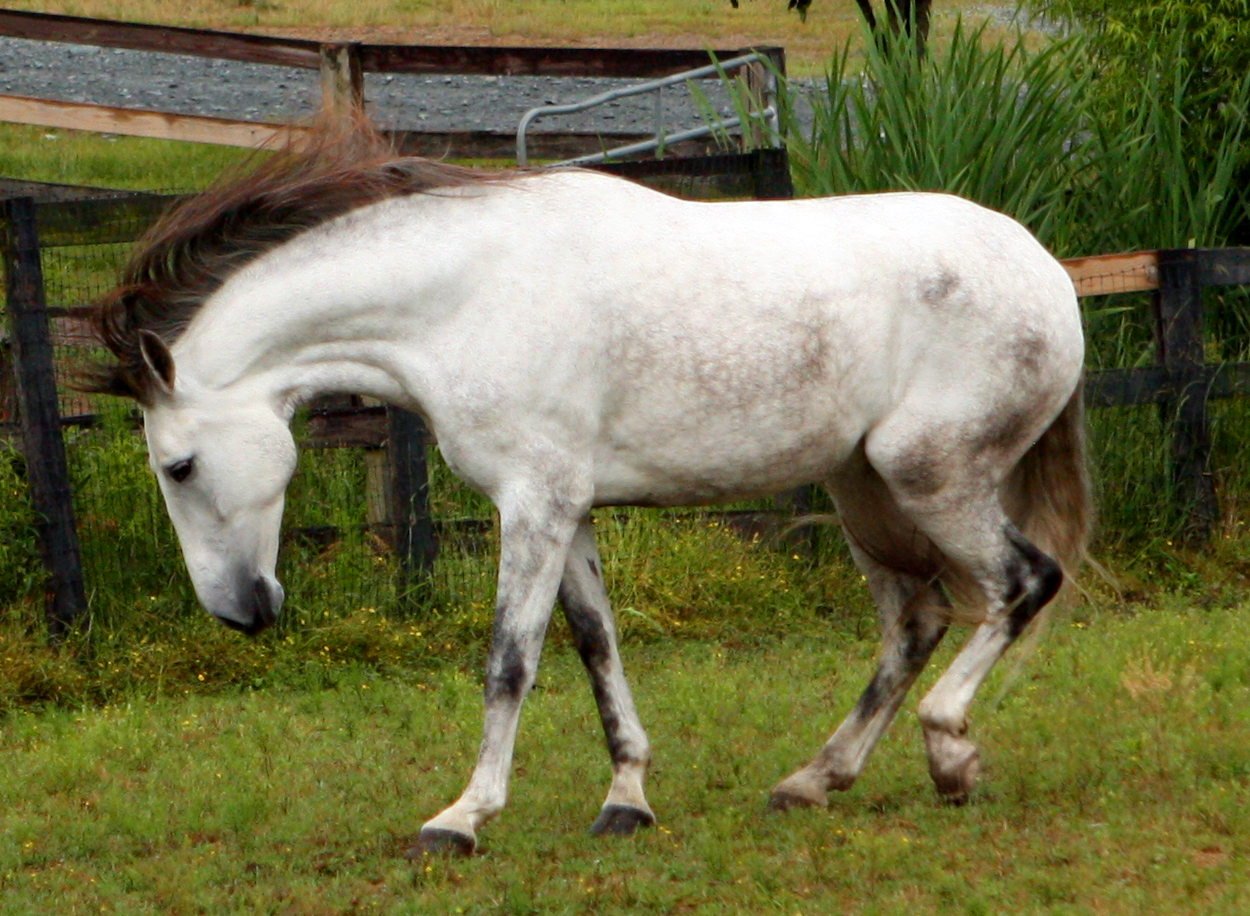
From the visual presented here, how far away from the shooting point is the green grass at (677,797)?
3.94 m

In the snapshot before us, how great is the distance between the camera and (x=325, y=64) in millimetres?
9773

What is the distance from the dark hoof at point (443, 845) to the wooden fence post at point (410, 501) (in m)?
2.81

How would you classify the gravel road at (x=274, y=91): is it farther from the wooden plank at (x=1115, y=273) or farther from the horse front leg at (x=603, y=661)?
the horse front leg at (x=603, y=661)

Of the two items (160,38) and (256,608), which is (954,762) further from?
(160,38)

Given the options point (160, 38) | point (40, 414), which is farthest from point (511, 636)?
point (160, 38)

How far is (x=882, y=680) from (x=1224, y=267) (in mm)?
3835

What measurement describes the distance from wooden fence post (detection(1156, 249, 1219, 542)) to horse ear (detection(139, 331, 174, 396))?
499 centimetres

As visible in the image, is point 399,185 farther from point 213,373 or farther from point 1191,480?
point 1191,480

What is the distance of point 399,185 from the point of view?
14.6 ft

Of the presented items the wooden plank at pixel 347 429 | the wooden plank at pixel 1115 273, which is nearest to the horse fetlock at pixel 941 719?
the wooden plank at pixel 347 429

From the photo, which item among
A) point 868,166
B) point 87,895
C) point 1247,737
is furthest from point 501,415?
point 868,166

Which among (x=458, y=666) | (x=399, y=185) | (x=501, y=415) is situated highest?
(x=399, y=185)

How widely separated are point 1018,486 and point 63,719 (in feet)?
11.3

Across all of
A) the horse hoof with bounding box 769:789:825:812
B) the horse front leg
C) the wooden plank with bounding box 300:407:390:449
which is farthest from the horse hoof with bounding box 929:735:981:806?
the wooden plank with bounding box 300:407:390:449
